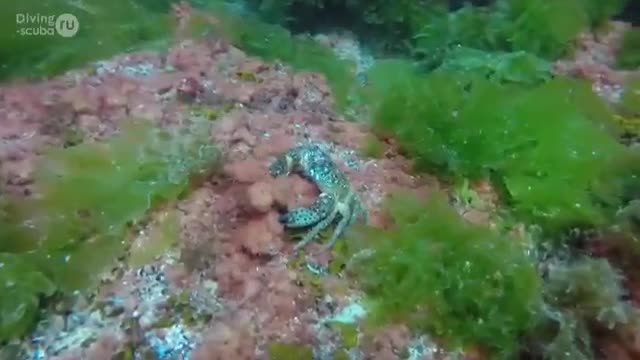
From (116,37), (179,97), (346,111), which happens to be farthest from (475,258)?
(116,37)

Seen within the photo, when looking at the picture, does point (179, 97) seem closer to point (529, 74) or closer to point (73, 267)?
point (73, 267)

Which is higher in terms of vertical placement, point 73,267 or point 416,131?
point 416,131

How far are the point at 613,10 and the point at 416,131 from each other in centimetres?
437

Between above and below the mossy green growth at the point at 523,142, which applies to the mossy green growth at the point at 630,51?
above

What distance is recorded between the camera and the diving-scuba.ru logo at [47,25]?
5.77 m

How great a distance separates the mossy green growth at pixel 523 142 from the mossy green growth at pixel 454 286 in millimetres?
813

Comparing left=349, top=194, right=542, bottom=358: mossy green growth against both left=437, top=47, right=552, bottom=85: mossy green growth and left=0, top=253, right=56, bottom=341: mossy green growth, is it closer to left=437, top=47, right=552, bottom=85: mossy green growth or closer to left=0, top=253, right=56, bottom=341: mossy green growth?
left=0, top=253, right=56, bottom=341: mossy green growth

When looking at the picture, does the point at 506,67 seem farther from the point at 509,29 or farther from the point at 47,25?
the point at 47,25

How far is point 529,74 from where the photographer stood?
6.05 meters

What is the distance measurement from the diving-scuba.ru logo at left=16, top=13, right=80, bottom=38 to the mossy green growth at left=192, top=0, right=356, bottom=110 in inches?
49.6

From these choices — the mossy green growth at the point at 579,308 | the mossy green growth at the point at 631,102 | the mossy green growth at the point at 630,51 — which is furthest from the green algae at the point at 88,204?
the mossy green growth at the point at 630,51

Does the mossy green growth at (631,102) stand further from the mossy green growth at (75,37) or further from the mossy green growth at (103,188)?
the mossy green growth at (75,37)

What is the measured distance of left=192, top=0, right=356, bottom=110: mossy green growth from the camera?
622 cm

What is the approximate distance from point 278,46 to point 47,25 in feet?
7.99
